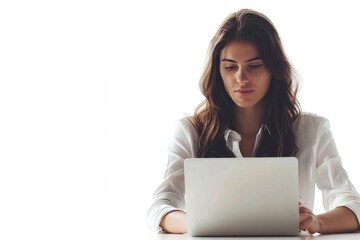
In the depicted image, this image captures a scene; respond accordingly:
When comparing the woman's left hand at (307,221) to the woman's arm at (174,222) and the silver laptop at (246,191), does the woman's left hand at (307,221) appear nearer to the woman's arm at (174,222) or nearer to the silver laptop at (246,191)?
the silver laptop at (246,191)

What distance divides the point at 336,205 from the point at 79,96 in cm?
182

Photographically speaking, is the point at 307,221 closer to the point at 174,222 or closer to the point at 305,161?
the point at 174,222

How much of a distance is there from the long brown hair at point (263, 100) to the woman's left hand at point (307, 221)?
0.60 m

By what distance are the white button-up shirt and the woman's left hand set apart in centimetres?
39

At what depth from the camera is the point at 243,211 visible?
75.8 inches

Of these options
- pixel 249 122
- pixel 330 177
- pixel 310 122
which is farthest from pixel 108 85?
pixel 330 177

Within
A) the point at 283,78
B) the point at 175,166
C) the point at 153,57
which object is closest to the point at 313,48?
the point at 153,57

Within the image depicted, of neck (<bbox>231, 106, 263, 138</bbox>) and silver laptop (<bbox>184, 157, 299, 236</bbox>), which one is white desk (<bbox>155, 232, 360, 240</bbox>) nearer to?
silver laptop (<bbox>184, 157, 299, 236</bbox>)

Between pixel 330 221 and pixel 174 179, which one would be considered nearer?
pixel 330 221

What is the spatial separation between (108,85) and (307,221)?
2001mm

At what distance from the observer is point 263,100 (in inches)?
108

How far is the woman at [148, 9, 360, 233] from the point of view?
8.36 ft

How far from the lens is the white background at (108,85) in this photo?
3773mm

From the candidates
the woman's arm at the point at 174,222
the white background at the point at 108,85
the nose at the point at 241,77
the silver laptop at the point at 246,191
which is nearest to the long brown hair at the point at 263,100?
the nose at the point at 241,77
